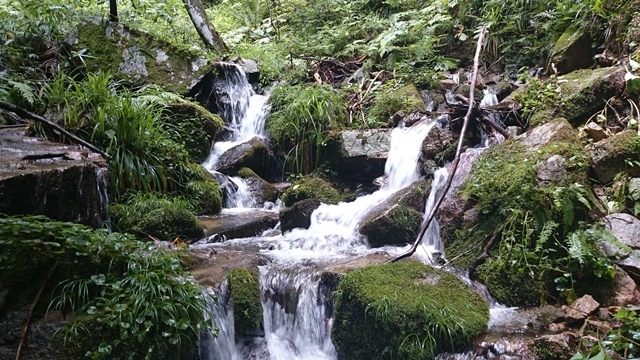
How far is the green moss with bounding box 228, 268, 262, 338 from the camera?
3941mm

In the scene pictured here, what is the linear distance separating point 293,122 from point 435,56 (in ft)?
9.73

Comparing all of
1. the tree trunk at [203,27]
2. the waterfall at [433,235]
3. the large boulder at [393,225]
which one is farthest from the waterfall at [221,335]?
the tree trunk at [203,27]

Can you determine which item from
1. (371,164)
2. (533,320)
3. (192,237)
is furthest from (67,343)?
(371,164)

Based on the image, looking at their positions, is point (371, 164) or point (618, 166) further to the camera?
point (371, 164)

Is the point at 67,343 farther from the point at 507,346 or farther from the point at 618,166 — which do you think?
the point at 618,166

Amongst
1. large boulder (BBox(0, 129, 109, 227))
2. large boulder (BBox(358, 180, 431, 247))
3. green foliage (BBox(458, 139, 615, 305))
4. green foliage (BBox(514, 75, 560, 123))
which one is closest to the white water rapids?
large boulder (BBox(358, 180, 431, 247))

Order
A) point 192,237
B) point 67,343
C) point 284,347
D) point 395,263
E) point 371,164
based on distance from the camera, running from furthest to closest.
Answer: point 371,164
point 192,237
point 395,263
point 284,347
point 67,343

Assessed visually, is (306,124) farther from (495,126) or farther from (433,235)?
(433,235)

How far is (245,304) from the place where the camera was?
396 centimetres

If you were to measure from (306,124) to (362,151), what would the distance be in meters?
1.16

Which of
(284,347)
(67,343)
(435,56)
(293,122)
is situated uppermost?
(435,56)

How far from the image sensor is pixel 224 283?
405 cm

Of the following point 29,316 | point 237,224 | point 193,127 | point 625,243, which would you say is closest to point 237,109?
point 193,127

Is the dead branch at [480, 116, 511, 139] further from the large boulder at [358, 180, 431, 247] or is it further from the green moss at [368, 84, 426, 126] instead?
the large boulder at [358, 180, 431, 247]
